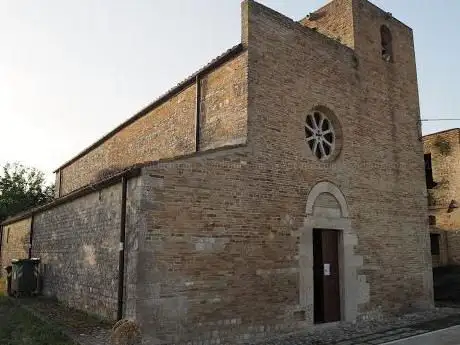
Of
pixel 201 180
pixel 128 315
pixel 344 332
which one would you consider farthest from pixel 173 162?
pixel 344 332

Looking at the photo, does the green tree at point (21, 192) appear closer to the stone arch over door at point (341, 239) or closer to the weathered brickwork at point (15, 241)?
the weathered brickwork at point (15, 241)

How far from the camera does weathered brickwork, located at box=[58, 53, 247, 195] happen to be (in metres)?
10.0

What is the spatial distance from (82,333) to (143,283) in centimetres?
185

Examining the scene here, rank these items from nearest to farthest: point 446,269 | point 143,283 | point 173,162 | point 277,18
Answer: point 143,283 < point 173,162 < point 277,18 < point 446,269

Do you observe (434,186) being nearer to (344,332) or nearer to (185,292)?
(344,332)

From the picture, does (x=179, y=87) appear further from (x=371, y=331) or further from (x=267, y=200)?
(x=371, y=331)

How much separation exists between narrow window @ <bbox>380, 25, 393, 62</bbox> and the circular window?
402cm

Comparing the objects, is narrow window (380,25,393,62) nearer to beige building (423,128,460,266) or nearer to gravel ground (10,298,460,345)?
beige building (423,128,460,266)

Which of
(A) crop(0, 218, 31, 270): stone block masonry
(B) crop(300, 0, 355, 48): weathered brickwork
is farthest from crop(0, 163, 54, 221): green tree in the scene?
(B) crop(300, 0, 355, 48): weathered brickwork

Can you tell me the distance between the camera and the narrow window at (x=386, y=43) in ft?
46.0

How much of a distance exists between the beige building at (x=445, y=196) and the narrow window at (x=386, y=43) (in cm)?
767

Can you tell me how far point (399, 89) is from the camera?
13.9 metres

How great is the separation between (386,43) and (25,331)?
13.1 meters

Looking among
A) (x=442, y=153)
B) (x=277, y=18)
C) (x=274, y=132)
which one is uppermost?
(x=277, y=18)
